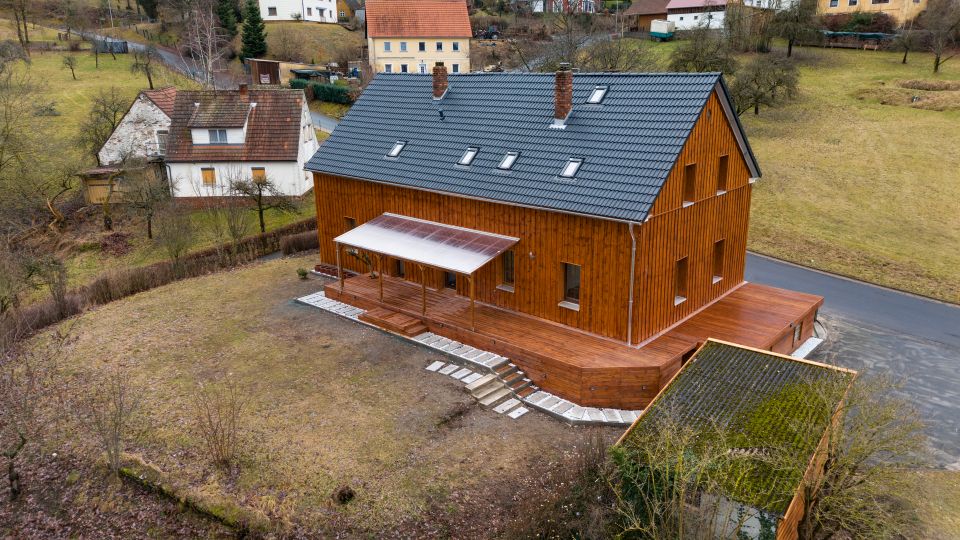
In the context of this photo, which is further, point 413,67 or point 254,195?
point 413,67

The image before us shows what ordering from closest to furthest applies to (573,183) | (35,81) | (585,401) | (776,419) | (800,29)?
(776,419)
(585,401)
(573,183)
(35,81)
(800,29)

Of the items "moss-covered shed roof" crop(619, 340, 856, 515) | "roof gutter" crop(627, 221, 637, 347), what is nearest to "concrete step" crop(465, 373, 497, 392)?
"roof gutter" crop(627, 221, 637, 347)

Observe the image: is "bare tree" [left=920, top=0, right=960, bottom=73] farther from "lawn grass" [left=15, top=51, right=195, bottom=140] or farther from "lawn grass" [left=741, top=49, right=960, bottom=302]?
"lawn grass" [left=15, top=51, right=195, bottom=140]

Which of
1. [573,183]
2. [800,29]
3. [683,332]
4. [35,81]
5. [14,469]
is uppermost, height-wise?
[800,29]

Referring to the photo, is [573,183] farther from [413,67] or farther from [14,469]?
[413,67]

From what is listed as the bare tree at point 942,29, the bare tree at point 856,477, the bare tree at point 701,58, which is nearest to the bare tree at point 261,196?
the bare tree at point 856,477

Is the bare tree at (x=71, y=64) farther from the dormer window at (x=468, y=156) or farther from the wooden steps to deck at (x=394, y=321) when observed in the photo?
the dormer window at (x=468, y=156)

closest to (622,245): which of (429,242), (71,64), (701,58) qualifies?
(429,242)

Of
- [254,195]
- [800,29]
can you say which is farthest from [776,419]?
[800,29]
